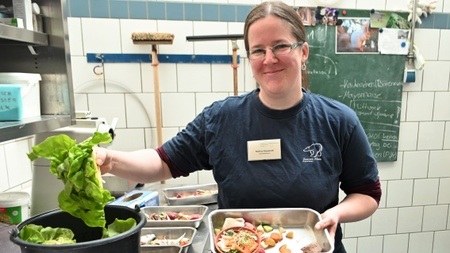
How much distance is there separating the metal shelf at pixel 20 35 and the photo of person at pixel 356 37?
5.73 feet

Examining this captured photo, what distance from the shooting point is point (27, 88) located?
3.78 feet

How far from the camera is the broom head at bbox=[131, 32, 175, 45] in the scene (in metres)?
1.81

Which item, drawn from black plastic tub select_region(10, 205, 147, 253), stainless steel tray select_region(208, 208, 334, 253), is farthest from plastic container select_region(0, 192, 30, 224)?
stainless steel tray select_region(208, 208, 334, 253)

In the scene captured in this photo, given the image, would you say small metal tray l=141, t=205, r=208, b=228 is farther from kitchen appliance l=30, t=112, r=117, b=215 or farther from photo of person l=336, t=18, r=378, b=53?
photo of person l=336, t=18, r=378, b=53

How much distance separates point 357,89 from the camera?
7.20 feet

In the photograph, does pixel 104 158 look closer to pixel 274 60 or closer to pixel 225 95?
pixel 274 60

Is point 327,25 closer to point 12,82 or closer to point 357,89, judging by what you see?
point 357,89

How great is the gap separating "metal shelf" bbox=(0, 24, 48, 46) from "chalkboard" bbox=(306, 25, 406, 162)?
5.15ft

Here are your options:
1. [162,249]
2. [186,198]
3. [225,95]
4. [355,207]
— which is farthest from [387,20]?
[162,249]

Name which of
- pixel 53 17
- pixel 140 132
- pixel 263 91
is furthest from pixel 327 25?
pixel 53 17

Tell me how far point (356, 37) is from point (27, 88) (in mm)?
1956

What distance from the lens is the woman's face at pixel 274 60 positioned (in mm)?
946

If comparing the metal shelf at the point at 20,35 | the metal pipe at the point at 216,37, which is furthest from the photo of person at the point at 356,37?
the metal shelf at the point at 20,35

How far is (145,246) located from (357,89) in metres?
1.81
